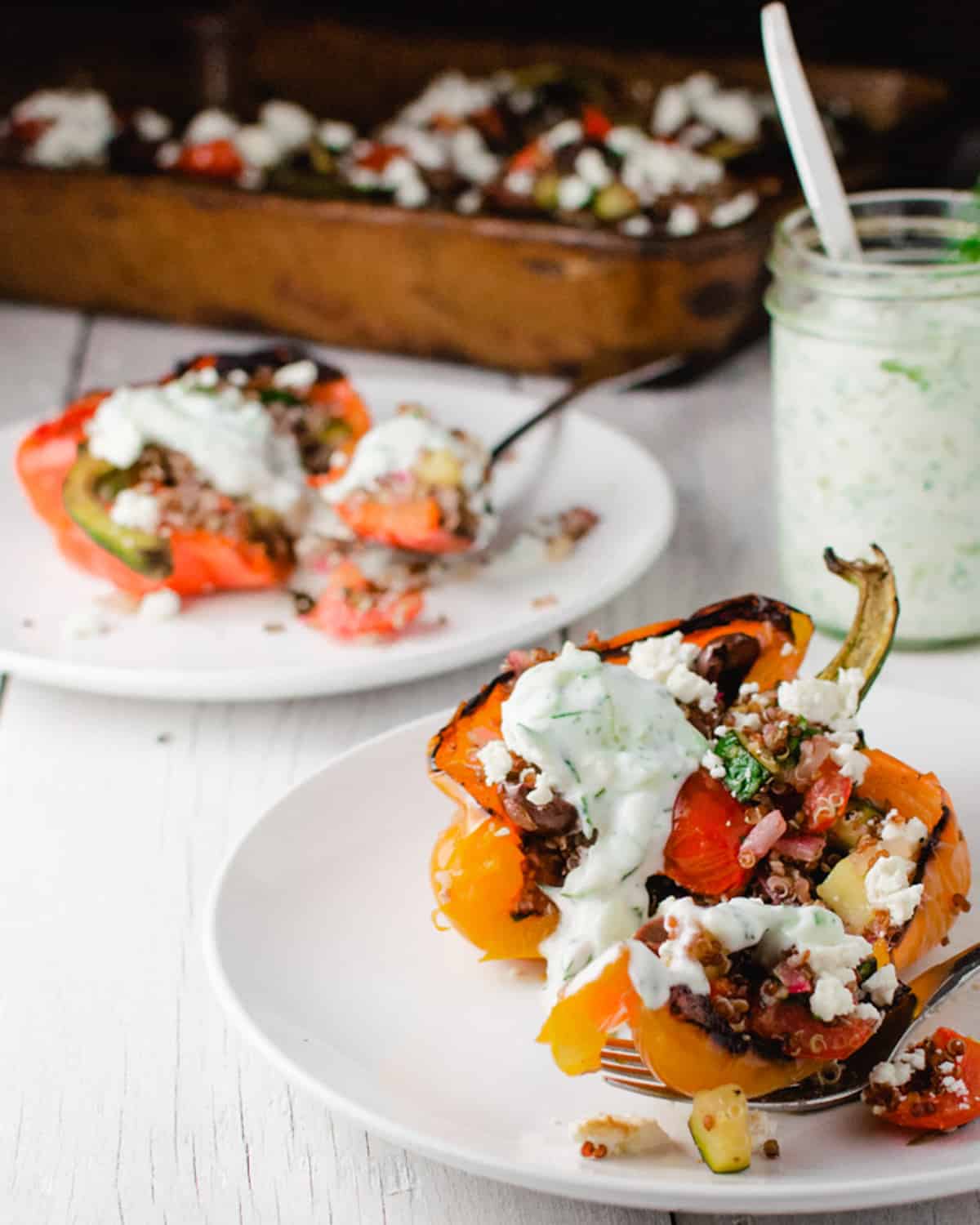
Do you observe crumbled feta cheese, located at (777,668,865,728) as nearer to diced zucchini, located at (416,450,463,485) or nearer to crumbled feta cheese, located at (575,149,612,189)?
diced zucchini, located at (416,450,463,485)

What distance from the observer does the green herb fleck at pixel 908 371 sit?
5.56 ft

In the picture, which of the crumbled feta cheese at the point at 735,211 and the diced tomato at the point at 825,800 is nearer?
the diced tomato at the point at 825,800

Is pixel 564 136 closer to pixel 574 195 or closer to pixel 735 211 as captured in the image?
pixel 574 195

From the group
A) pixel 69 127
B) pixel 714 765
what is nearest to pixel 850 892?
pixel 714 765

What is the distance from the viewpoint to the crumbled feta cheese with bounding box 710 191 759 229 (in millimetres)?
2404

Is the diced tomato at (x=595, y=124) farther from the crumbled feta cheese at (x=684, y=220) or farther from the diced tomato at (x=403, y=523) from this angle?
the diced tomato at (x=403, y=523)

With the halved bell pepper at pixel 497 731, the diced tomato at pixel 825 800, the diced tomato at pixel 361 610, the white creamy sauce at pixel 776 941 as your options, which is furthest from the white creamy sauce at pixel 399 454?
the white creamy sauce at pixel 776 941

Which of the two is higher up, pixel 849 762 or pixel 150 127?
pixel 849 762

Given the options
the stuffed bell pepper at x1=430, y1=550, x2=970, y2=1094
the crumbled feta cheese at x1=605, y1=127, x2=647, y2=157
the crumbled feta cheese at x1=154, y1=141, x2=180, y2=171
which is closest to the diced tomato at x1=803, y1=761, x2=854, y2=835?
the stuffed bell pepper at x1=430, y1=550, x2=970, y2=1094

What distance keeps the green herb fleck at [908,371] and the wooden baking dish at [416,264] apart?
714 millimetres

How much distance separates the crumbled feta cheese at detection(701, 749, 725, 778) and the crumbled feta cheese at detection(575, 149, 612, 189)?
159 cm

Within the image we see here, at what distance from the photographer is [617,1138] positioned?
105 cm

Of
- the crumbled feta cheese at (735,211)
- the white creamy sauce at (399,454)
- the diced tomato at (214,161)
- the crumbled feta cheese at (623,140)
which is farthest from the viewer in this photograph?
the diced tomato at (214,161)

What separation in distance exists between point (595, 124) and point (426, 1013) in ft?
6.46
